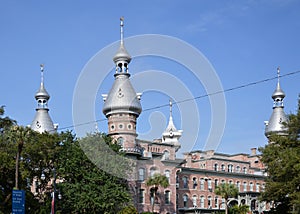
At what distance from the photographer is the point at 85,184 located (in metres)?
52.8

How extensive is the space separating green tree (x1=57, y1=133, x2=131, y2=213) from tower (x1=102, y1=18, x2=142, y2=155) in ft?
34.6

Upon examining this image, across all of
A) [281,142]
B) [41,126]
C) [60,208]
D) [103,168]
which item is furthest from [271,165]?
[41,126]

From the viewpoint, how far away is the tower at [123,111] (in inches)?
2562

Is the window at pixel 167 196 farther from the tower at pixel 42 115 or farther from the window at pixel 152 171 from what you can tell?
the tower at pixel 42 115

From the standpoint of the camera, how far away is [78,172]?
174 feet

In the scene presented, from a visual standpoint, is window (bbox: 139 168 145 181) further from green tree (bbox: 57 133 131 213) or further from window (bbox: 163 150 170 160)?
green tree (bbox: 57 133 131 213)

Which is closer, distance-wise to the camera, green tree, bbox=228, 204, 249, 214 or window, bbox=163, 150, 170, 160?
green tree, bbox=228, 204, 249, 214

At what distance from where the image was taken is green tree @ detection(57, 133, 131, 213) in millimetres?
51906

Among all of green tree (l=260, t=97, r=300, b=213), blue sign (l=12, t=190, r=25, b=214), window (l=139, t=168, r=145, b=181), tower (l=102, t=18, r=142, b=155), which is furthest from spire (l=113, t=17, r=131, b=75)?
blue sign (l=12, t=190, r=25, b=214)

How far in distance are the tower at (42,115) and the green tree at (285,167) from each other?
34.9 meters

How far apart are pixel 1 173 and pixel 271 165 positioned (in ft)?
80.9

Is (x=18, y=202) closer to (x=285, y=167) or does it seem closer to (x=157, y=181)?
(x=285, y=167)

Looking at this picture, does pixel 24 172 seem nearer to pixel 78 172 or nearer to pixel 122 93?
pixel 78 172

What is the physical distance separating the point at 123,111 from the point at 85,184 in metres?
14.8
